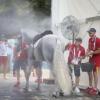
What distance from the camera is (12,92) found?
13883 mm

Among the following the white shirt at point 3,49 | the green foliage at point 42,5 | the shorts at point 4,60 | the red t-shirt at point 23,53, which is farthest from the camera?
the green foliage at point 42,5

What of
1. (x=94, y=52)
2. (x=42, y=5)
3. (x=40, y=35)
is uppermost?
(x=42, y=5)

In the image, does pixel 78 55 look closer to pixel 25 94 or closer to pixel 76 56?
pixel 76 56

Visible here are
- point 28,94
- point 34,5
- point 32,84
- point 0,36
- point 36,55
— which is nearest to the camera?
point 28,94

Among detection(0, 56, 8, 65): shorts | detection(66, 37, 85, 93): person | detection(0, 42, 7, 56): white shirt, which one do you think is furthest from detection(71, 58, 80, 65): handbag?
detection(0, 56, 8, 65): shorts

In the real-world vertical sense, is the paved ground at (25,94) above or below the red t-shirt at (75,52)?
below

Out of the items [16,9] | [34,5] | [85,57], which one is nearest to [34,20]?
[16,9]

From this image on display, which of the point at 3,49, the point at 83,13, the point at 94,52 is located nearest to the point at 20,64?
the point at 83,13

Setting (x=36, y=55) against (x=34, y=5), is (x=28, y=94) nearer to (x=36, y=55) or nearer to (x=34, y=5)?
(x=36, y=55)

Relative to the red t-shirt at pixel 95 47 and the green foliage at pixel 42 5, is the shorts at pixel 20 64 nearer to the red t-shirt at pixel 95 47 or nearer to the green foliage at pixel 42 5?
the red t-shirt at pixel 95 47

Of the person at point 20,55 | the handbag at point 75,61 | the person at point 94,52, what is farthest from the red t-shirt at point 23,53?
the person at point 94,52

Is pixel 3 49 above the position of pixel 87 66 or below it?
above

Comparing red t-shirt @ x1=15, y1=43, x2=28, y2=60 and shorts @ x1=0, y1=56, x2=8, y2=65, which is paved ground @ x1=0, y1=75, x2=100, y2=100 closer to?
red t-shirt @ x1=15, y1=43, x2=28, y2=60

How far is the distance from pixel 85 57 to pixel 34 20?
445 centimetres
